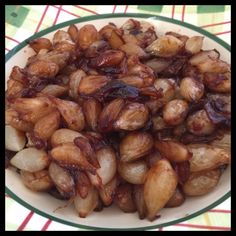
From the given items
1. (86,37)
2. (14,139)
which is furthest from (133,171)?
(86,37)

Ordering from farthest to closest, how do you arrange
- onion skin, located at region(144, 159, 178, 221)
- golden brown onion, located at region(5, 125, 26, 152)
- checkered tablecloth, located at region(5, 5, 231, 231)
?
checkered tablecloth, located at region(5, 5, 231, 231)
golden brown onion, located at region(5, 125, 26, 152)
onion skin, located at region(144, 159, 178, 221)

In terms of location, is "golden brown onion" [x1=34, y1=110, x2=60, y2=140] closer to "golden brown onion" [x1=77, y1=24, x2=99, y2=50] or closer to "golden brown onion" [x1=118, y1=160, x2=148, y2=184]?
"golden brown onion" [x1=118, y1=160, x2=148, y2=184]

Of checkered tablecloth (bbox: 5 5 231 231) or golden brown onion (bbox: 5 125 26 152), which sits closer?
golden brown onion (bbox: 5 125 26 152)

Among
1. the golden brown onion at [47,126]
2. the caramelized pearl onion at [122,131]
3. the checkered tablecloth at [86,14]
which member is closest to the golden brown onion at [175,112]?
the caramelized pearl onion at [122,131]

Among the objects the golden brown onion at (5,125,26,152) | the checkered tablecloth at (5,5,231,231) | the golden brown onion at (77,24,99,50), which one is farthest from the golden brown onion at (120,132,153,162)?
the checkered tablecloth at (5,5,231,231)

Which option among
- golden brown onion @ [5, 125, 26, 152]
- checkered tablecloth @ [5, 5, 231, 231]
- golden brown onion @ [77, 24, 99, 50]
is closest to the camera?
golden brown onion @ [5, 125, 26, 152]

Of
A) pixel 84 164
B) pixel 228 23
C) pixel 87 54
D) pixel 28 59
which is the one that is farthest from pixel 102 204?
pixel 228 23

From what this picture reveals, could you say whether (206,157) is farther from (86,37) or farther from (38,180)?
(86,37)

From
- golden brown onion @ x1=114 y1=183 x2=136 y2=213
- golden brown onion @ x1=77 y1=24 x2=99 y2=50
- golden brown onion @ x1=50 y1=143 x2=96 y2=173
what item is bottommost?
golden brown onion @ x1=114 y1=183 x2=136 y2=213

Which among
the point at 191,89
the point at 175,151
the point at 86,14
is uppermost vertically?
the point at 86,14
